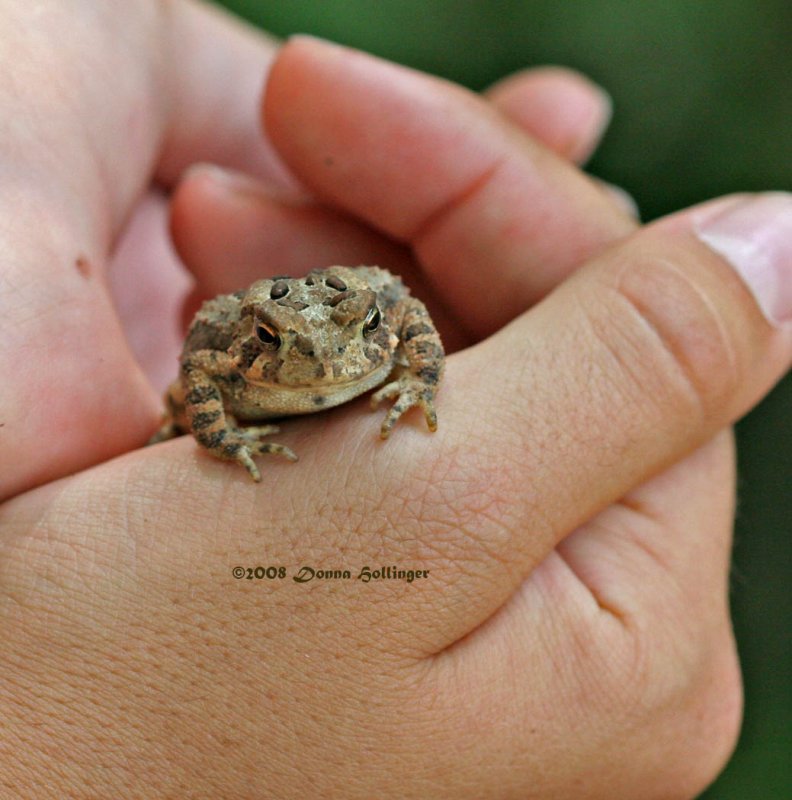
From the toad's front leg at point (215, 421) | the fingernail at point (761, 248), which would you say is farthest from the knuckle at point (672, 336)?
the toad's front leg at point (215, 421)

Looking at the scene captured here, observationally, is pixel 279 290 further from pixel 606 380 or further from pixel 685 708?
pixel 685 708

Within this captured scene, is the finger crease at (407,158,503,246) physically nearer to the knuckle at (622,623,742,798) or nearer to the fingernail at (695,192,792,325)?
the fingernail at (695,192,792,325)

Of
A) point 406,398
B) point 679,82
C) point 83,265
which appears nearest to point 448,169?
point 406,398

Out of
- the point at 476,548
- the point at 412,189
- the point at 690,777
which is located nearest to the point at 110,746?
the point at 476,548

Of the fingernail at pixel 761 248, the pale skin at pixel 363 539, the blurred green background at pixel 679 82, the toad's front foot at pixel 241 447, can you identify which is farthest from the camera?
the blurred green background at pixel 679 82

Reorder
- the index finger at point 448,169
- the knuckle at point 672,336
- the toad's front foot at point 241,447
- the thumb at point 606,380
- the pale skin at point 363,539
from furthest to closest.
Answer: the index finger at point 448,169 < the knuckle at point 672,336 < the toad's front foot at point 241,447 < the thumb at point 606,380 < the pale skin at point 363,539

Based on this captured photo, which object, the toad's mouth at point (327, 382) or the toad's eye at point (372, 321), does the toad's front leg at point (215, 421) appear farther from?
the toad's eye at point (372, 321)

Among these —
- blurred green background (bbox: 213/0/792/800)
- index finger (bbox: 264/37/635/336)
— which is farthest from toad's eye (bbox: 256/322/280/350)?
blurred green background (bbox: 213/0/792/800)
